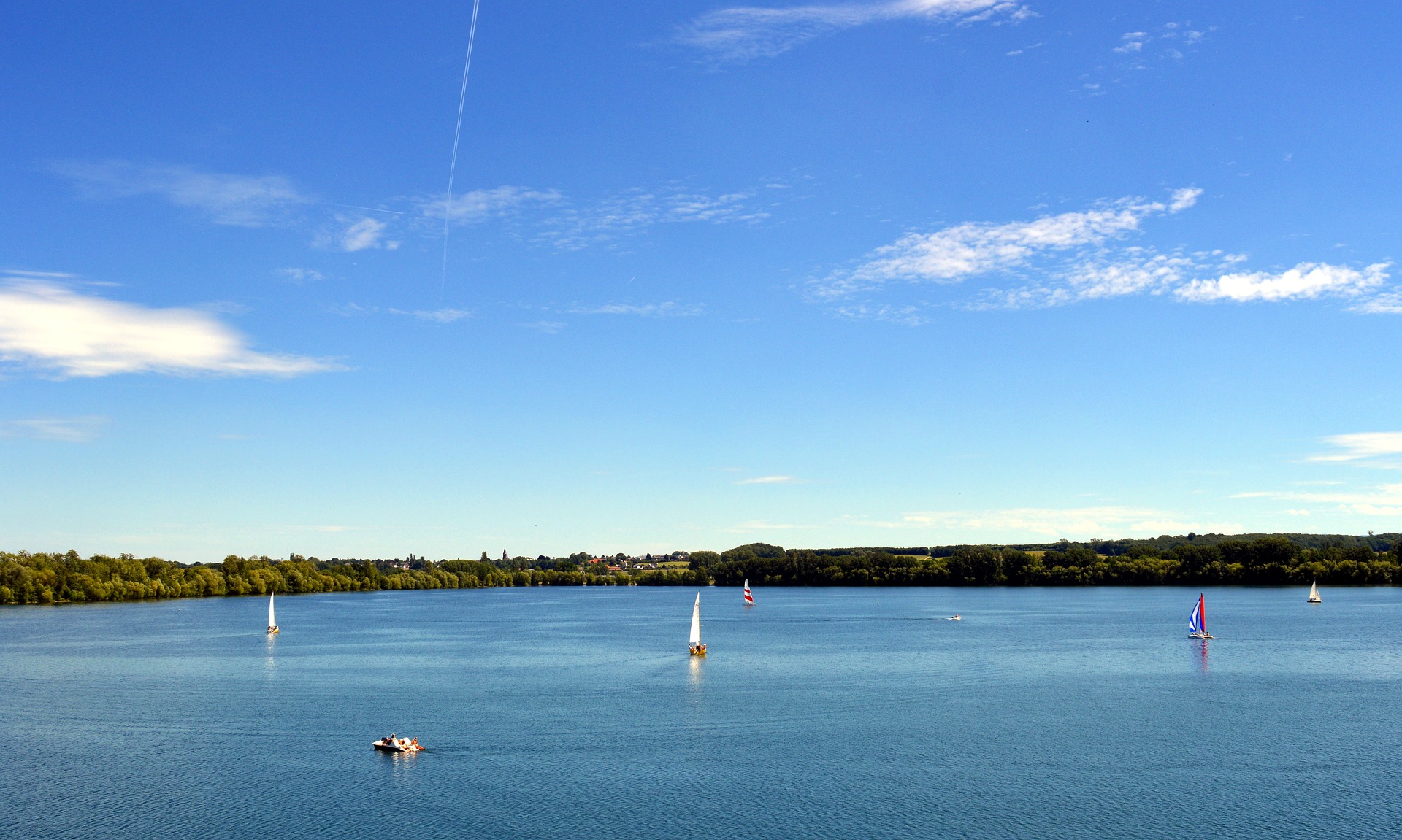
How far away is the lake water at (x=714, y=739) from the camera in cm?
4231

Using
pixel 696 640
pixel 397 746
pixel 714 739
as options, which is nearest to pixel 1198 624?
pixel 696 640

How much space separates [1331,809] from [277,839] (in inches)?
1711

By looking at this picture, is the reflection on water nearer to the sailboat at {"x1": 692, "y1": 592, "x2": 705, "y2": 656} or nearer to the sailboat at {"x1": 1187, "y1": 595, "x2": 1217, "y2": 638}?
the sailboat at {"x1": 692, "y1": 592, "x2": 705, "y2": 656}

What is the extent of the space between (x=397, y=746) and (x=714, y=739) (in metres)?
17.2

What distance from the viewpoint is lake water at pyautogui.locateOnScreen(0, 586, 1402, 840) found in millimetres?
42312

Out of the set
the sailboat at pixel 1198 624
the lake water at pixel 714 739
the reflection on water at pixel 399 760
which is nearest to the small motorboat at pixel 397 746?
the reflection on water at pixel 399 760

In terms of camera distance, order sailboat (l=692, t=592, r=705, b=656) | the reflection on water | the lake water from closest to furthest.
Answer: the lake water
the reflection on water
sailboat (l=692, t=592, r=705, b=656)

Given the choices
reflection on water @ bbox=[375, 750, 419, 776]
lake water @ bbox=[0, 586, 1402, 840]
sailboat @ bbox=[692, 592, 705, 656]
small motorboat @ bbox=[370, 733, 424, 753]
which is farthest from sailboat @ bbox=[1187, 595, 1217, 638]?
reflection on water @ bbox=[375, 750, 419, 776]

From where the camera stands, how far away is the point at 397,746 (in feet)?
174

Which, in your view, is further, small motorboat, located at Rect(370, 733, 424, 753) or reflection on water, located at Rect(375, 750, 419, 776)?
small motorboat, located at Rect(370, 733, 424, 753)

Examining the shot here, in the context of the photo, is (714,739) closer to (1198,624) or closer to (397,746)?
(397,746)

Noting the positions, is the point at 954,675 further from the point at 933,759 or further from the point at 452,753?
the point at 452,753

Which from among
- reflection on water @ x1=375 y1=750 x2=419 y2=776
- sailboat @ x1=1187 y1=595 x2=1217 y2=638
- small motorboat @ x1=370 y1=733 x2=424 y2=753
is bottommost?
reflection on water @ x1=375 y1=750 x2=419 y2=776

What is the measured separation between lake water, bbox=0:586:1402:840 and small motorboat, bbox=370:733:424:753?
31.1 inches
